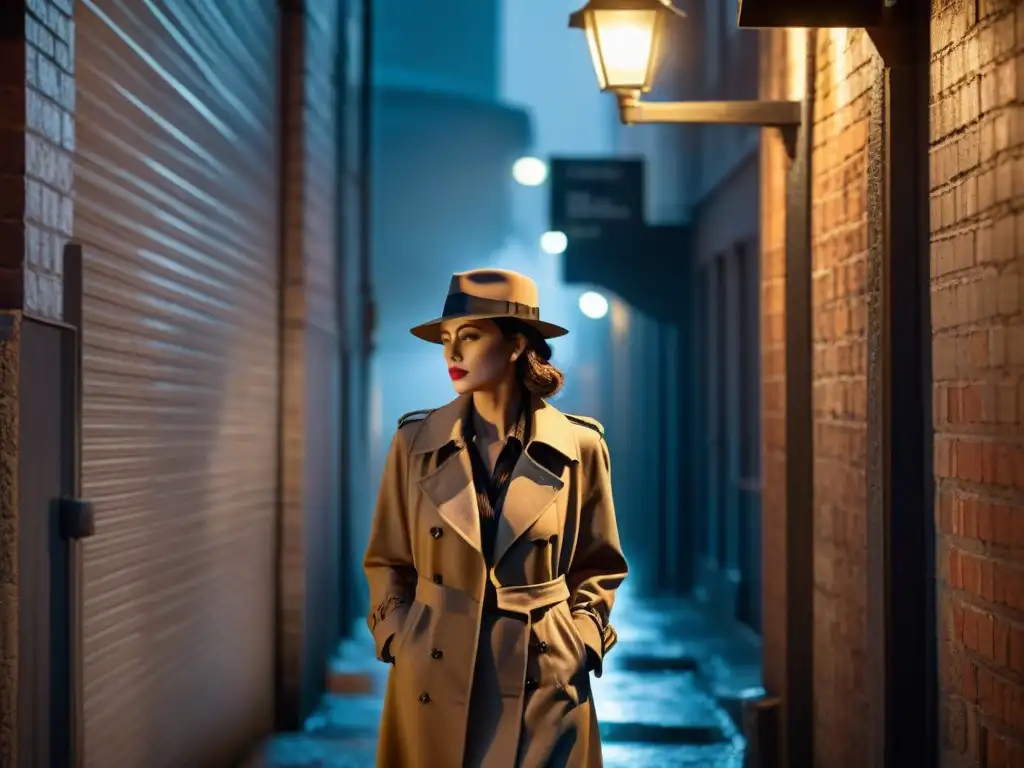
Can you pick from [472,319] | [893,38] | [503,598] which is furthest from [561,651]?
[893,38]

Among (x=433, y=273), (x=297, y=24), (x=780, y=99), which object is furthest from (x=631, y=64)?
(x=433, y=273)

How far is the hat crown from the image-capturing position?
429 cm

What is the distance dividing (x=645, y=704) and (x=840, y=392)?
4.06 meters

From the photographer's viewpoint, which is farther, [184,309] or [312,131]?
[312,131]

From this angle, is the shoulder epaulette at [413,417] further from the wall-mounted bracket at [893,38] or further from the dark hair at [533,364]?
the wall-mounted bracket at [893,38]

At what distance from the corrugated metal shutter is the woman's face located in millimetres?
1603

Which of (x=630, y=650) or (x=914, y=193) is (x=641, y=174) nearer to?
(x=630, y=650)

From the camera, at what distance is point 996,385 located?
362cm

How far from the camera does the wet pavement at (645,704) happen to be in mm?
7805

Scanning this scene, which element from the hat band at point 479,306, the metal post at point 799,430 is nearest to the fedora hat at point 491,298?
the hat band at point 479,306

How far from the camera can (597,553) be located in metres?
4.47

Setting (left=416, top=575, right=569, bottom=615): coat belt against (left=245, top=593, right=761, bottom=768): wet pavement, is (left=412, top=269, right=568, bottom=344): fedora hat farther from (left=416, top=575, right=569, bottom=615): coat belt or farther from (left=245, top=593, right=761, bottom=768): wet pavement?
(left=245, top=593, right=761, bottom=768): wet pavement

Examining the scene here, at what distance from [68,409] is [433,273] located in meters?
22.7

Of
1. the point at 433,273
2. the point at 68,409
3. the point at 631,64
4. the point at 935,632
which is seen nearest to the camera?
the point at 935,632
